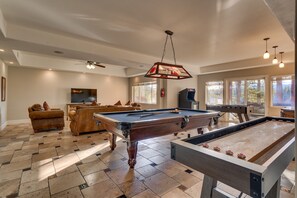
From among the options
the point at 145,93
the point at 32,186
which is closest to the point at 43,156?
the point at 32,186

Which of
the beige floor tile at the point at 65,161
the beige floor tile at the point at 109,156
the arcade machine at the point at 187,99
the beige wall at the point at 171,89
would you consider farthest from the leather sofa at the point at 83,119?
the arcade machine at the point at 187,99

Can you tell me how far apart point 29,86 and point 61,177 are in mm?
6841

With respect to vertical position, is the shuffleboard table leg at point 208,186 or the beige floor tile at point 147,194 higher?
the shuffleboard table leg at point 208,186

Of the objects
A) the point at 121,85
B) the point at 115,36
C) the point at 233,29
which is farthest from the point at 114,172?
the point at 121,85

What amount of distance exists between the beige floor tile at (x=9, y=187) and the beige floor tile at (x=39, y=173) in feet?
0.30

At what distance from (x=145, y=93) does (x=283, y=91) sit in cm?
647

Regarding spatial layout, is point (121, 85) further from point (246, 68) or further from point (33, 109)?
point (246, 68)

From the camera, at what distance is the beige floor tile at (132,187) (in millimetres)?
2009

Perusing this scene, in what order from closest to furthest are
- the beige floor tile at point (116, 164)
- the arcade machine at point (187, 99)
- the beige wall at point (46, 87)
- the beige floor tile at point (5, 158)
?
the beige floor tile at point (116, 164) → the beige floor tile at point (5, 158) → the beige wall at point (46, 87) → the arcade machine at point (187, 99)

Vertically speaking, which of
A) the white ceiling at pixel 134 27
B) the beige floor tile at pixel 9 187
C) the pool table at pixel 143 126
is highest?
the white ceiling at pixel 134 27

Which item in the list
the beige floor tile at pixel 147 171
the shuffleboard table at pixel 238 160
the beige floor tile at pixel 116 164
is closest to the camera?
the shuffleboard table at pixel 238 160

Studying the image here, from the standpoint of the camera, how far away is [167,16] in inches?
114

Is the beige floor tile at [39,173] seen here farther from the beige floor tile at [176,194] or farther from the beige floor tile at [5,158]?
the beige floor tile at [176,194]

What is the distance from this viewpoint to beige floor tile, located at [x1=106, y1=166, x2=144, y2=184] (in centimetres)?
231
